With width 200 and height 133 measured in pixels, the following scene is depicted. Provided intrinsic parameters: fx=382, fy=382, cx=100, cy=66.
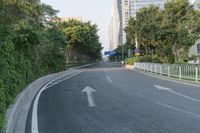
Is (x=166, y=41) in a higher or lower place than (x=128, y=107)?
higher

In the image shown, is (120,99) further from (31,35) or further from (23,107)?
(31,35)

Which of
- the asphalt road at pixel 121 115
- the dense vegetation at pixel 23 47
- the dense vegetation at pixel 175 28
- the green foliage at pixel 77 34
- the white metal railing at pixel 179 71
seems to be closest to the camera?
the asphalt road at pixel 121 115

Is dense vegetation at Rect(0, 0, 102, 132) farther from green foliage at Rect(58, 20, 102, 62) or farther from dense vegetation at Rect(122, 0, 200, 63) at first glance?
green foliage at Rect(58, 20, 102, 62)

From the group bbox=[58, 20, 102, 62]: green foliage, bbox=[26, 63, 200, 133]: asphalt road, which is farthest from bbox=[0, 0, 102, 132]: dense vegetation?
bbox=[58, 20, 102, 62]: green foliage

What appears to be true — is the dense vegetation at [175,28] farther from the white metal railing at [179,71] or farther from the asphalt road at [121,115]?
the asphalt road at [121,115]

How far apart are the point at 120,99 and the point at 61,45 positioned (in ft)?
104

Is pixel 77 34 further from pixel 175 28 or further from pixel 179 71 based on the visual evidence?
pixel 179 71

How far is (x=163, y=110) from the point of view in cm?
A: 1195

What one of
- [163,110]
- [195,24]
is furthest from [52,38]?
[163,110]

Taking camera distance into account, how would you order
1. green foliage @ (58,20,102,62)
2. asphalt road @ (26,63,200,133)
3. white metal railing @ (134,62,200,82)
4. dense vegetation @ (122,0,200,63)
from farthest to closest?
green foliage @ (58,20,102,62) → dense vegetation @ (122,0,200,63) → white metal railing @ (134,62,200,82) → asphalt road @ (26,63,200,133)

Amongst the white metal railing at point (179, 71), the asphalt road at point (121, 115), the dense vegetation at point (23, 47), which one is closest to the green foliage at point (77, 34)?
the dense vegetation at point (23, 47)

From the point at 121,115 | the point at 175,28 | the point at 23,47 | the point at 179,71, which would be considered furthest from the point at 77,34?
the point at 121,115

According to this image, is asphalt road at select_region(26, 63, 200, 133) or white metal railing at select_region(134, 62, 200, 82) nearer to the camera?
asphalt road at select_region(26, 63, 200, 133)

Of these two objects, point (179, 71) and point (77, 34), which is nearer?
point (179, 71)
